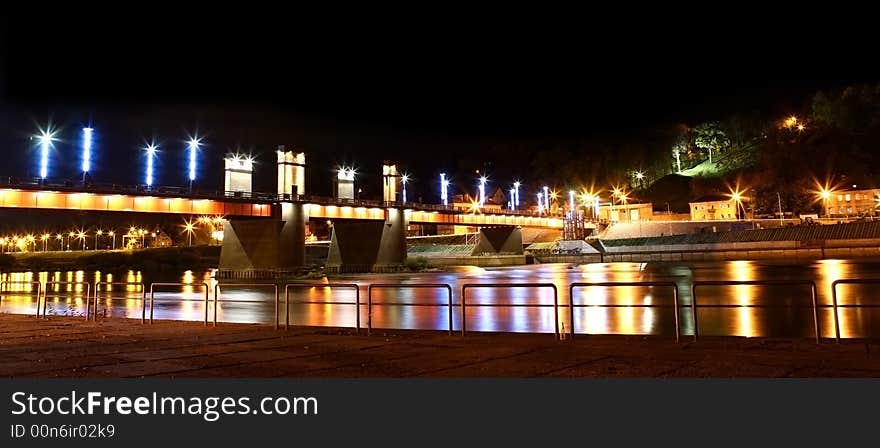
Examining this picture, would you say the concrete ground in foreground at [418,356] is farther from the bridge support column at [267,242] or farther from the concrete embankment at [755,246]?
the concrete embankment at [755,246]

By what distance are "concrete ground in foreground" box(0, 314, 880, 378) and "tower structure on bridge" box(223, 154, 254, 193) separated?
69840 mm

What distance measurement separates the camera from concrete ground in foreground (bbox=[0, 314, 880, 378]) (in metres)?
8.34

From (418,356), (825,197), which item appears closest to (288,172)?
(418,356)

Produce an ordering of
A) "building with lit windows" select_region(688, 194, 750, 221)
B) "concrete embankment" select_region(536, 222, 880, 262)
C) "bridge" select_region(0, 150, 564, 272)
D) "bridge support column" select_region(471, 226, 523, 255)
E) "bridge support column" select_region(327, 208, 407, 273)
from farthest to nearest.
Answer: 1. "building with lit windows" select_region(688, 194, 750, 221)
2. "bridge support column" select_region(471, 226, 523, 255)
3. "concrete embankment" select_region(536, 222, 880, 262)
4. "bridge support column" select_region(327, 208, 407, 273)
5. "bridge" select_region(0, 150, 564, 272)

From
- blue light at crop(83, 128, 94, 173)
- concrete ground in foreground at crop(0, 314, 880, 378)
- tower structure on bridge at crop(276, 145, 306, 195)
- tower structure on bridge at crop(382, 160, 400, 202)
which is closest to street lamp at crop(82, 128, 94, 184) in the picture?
blue light at crop(83, 128, 94, 173)

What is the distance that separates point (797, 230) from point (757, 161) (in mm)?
89304

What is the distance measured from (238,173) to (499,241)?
184ft

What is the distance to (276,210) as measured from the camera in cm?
7900

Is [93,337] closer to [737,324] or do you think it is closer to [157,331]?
[157,331]

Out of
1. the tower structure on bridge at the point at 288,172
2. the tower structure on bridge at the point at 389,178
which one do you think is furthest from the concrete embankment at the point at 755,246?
the tower structure on bridge at the point at 288,172

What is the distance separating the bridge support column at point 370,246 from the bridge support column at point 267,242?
10.9 metres

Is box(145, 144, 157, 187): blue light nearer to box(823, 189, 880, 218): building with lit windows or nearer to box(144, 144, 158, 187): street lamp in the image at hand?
box(144, 144, 158, 187): street lamp

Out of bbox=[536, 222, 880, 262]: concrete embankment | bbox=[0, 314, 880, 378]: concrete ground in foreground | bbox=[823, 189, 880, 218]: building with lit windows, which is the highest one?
bbox=[823, 189, 880, 218]: building with lit windows

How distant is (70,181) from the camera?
61.9 meters
